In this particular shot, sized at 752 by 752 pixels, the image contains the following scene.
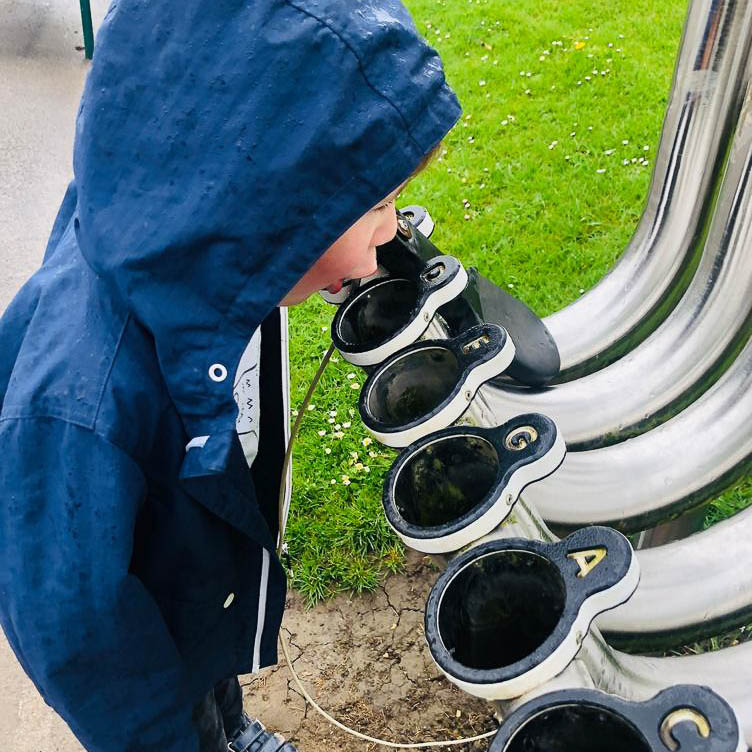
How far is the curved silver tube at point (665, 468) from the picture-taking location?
1177 mm

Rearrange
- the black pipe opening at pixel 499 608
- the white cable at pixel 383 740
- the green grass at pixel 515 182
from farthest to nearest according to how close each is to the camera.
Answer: the green grass at pixel 515 182 < the white cable at pixel 383 740 < the black pipe opening at pixel 499 608

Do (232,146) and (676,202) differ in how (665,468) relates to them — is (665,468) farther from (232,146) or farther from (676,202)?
(232,146)

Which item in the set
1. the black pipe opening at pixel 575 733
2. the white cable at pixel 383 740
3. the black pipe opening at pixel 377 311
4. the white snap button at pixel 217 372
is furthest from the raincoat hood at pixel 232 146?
the white cable at pixel 383 740

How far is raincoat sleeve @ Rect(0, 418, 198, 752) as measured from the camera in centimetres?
89

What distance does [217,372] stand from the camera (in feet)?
2.93

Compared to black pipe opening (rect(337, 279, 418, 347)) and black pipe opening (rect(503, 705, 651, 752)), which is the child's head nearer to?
black pipe opening (rect(337, 279, 418, 347))

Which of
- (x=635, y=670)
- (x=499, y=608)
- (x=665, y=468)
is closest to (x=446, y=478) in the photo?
(x=499, y=608)

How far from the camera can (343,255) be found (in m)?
0.98

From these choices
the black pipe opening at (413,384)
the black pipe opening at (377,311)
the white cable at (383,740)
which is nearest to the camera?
the black pipe opening at (413,384)

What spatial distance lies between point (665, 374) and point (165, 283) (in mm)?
845

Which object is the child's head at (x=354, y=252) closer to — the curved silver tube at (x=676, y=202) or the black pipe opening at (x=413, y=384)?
the black pipe opening at (x=413, y=384)

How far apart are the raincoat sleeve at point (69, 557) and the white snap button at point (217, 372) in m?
0.13

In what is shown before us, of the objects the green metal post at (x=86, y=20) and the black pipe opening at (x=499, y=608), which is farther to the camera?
the green metal post at (x=86, y=20)

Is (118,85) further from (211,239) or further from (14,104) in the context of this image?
(14,104)
